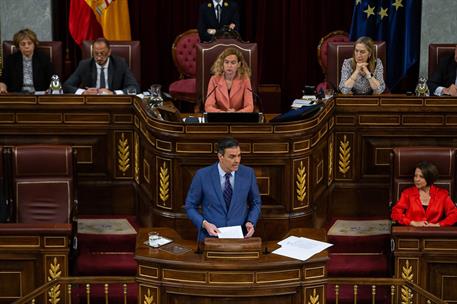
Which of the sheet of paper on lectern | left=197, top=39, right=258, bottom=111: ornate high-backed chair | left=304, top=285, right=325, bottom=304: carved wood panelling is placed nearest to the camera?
left=304, top=285, right=325, bottom=304: carved wood panelling

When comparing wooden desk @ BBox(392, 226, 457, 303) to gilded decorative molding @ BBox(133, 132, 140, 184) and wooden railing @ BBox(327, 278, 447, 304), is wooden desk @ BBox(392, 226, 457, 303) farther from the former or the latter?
gilded decorative molding @ BBox(133, 132, 140, 184)

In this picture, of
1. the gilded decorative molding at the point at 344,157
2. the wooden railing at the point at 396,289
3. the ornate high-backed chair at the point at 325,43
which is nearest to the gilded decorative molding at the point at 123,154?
the gilded decorative molding at the point at 344,157

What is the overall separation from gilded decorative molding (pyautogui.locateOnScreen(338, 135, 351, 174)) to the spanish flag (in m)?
4.06

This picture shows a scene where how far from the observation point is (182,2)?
1252 cm

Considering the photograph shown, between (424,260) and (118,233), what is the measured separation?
8.05ft

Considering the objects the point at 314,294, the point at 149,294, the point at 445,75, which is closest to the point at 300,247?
the point at 314,294

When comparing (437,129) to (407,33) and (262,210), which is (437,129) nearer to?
(262,210)

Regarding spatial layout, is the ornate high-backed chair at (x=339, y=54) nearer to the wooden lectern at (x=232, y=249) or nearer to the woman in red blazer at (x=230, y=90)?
the woman in red blazer at (x=230, y=90)

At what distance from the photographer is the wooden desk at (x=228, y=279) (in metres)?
6.23

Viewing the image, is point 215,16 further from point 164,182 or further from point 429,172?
point 429,172

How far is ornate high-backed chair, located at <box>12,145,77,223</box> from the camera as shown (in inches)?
318

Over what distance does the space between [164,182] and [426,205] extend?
2025 millimetres

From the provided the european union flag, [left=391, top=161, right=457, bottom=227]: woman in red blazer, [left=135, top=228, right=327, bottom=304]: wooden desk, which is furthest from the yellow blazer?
the european union flag

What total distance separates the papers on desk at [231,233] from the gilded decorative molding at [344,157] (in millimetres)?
2239
